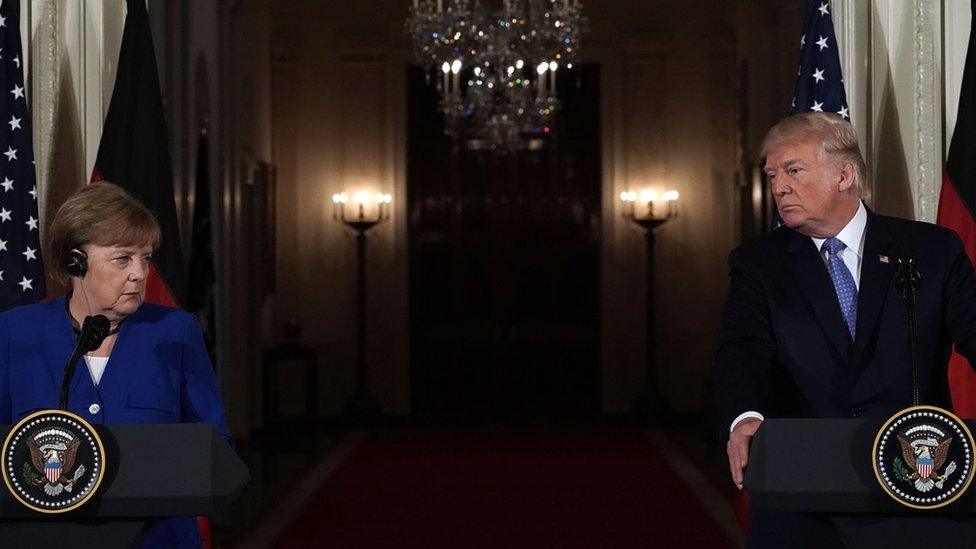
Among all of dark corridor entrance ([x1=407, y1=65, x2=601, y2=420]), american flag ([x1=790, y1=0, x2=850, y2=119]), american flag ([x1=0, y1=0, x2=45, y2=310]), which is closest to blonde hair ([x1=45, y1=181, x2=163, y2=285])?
american flag ([x1=0, y1=0, x2=45, y2=310])

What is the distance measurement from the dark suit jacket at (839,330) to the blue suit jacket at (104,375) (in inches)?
44.5

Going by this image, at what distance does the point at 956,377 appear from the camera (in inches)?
177

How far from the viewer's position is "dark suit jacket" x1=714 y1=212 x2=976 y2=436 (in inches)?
107

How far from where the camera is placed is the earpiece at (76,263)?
8.78 ft

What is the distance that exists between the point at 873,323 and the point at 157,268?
3269mm

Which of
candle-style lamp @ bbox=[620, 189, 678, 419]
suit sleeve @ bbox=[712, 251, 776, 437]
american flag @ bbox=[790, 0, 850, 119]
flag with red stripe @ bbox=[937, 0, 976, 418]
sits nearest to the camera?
suit sleeve @ bbox=[712, 251, 776, 437]

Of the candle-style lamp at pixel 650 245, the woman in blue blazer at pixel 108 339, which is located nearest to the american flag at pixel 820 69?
the woman in blue blazer at pixel 108 339

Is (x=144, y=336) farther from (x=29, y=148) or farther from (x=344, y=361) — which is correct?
(x=344, y=361)

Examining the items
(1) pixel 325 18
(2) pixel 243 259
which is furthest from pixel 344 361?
(1) pixel 325 18

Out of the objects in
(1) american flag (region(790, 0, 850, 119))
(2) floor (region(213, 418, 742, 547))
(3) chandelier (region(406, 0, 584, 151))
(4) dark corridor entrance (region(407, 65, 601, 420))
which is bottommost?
(2) floor (region(213, 418, 742, 547))

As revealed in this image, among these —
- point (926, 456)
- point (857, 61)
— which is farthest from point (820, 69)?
point (926, 456)

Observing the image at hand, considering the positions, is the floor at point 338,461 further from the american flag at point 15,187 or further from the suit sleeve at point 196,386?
the suit sleeve at point 196,386

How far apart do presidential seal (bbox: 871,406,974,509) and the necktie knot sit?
0.81m

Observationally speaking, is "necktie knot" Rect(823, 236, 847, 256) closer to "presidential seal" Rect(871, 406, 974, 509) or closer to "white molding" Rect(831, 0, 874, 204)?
"presidential seal" Rect(871, 406, 974, 509)
